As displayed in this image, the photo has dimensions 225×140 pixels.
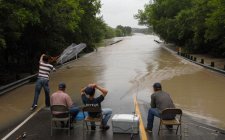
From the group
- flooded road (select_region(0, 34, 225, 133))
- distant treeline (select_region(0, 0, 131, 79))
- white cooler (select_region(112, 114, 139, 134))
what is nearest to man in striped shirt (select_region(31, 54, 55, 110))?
flooded road (select_region(0, 34, 225, 133))

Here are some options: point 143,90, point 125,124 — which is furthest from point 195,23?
point 125,124

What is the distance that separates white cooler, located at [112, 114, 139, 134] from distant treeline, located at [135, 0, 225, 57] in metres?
17.2

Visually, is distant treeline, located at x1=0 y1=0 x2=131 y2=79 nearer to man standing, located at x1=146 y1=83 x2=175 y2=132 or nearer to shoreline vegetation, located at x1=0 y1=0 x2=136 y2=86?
shoreline vegetation, located at x1=0 y1=0 x2=136 y2=86

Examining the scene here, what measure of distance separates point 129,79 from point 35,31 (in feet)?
31.2

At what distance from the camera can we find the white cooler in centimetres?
1062

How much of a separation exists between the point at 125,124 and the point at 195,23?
31.7m

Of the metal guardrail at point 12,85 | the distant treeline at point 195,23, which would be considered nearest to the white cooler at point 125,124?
the metal guardrail at point 12,85

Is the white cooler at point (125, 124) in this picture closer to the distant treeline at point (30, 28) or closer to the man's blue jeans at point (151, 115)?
Answer: the man's blue jeans at point (151, 115)

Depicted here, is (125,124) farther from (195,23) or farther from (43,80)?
(195,23)

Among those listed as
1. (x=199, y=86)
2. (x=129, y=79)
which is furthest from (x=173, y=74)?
(x=199, y=86)

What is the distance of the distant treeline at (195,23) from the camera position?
3048cm

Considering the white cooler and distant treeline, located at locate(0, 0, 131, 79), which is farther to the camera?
distant treeline, located at locate(0, 0, 131, 79)

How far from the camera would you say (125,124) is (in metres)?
10.8

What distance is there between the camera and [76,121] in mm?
12391
